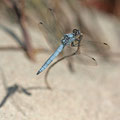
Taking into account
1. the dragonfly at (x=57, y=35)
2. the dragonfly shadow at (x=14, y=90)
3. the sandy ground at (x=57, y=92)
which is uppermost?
the dragonfly at (x=57, y=35)

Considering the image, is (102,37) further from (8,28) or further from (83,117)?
(83,117)

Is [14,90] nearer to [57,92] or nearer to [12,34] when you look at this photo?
[57,92]

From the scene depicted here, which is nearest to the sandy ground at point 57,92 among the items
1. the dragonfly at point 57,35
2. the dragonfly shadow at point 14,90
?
the dragonfly shadow at point 14,90

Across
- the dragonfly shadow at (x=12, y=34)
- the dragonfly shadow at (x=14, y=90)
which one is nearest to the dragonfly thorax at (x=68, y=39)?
the dragonfly shadow at (x=14, y=90)

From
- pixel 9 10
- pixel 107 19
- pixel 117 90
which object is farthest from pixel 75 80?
pixel 107 19

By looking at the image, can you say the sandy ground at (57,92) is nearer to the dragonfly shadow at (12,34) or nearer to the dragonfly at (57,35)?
the dragonfly shadow at (12,34)

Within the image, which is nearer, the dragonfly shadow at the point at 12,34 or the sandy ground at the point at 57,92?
the sandy ground at the point at 57,92

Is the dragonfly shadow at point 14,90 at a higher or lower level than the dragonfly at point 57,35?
lower

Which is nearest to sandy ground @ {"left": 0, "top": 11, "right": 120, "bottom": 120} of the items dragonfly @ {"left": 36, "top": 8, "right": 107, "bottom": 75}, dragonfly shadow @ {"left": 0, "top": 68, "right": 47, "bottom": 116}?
dragonfly shadow @ {"left": 0, "top": 68, "right": 47, "bottom": 116}

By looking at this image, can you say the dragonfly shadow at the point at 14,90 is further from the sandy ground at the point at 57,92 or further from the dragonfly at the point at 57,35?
the dragonfly at the point at 57,35
